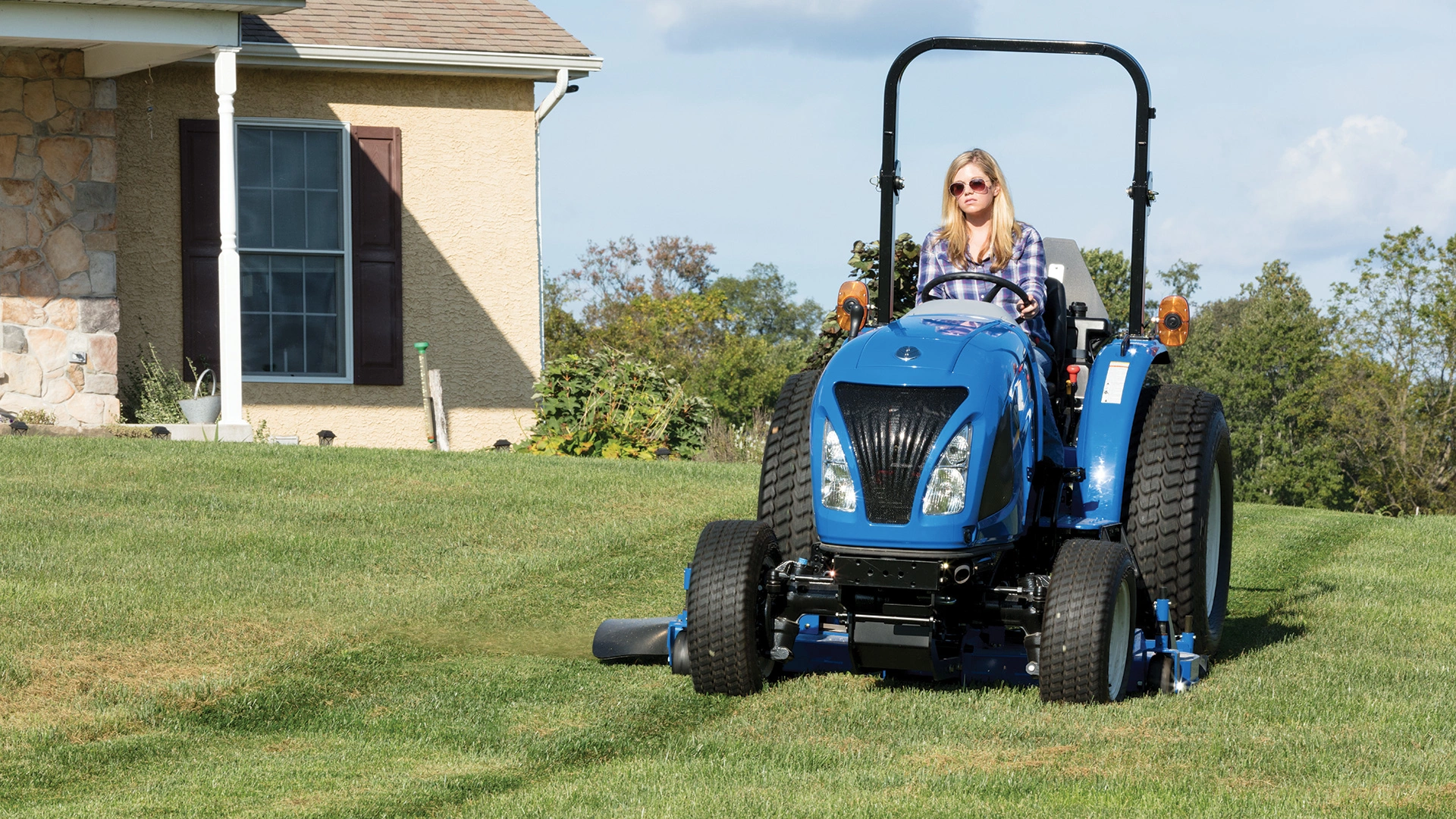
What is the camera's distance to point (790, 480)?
19.4 feet

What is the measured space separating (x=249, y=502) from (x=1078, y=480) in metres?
5.75

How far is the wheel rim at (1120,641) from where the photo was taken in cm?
530

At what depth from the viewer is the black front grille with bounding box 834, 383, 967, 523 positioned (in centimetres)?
506

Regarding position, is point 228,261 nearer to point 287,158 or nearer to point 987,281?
point 287,158

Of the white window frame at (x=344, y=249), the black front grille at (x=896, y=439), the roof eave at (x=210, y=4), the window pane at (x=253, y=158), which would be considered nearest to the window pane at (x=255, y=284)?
the white window frame at (x=344, y=249)

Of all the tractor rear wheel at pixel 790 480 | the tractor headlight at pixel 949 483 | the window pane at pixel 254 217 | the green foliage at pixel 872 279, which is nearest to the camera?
the tractor headlight at pixel 949 483

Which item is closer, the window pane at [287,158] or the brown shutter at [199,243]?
the brown shutter at [199,243]

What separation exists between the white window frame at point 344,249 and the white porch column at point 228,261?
1.44m

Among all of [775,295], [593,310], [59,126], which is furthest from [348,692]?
[775,295]

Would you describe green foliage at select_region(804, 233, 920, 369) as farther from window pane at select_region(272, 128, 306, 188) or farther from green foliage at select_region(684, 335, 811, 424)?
green foliage at select_region(684, 335, 811, 424)

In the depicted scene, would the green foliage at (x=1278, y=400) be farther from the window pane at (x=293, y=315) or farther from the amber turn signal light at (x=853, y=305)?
the amber turn signal light at (x=853, y=305)

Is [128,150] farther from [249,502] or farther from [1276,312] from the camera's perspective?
[1276,312]

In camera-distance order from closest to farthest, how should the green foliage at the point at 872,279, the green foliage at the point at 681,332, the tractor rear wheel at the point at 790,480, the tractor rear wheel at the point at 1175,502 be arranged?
the tractor rear wheel at the point at 790,480 → the tractor rear wheel at the point at 1175,502 → the green foliage at the point at 872,279 → the green foliage at the point at 681,332

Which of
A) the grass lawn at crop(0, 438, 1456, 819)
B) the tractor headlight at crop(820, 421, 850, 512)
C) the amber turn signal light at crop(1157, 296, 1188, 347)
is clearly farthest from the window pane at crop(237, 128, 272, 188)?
the tractor headlight at crop(820, 421, 850, 512)
